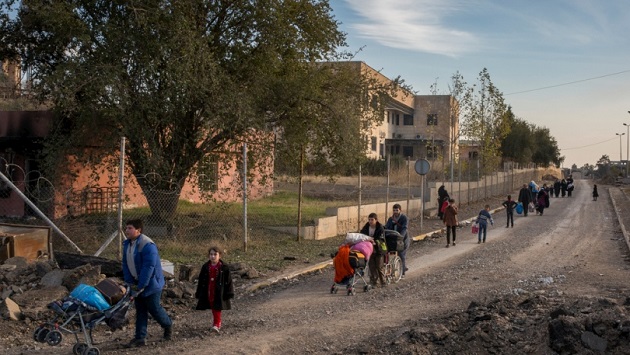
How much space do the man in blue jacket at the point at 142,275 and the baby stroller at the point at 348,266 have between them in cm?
395

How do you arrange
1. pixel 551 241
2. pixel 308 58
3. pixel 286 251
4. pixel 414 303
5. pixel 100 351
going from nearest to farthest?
pixel 100 351 → pixel 414 303 → pixel 286 251 → pixel 308 58 → pixel 551 241

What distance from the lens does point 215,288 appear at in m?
9.13

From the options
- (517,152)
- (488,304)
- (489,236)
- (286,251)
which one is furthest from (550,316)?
(517,152)

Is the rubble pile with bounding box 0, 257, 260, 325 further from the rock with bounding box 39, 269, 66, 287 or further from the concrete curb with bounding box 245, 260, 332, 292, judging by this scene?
the concrete curb with bounding box 245, 260, 332, 292

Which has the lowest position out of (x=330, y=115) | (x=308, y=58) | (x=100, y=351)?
(x=100, y=351)

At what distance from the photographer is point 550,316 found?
8.46m

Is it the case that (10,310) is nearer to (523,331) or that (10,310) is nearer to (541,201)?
(523,331)

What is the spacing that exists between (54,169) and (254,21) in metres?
6.32

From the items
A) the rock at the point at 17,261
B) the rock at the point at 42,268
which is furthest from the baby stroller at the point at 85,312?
the rock at the point at 17,261

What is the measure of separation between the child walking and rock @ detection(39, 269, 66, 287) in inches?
106

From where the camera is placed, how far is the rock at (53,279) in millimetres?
10664

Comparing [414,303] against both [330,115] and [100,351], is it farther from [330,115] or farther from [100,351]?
[330,115]

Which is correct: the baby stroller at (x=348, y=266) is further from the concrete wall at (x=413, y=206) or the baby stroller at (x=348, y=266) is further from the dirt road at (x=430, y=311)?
the concrete wall at (x=413, y=206)

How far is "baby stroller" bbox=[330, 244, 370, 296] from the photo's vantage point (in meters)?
11.7
